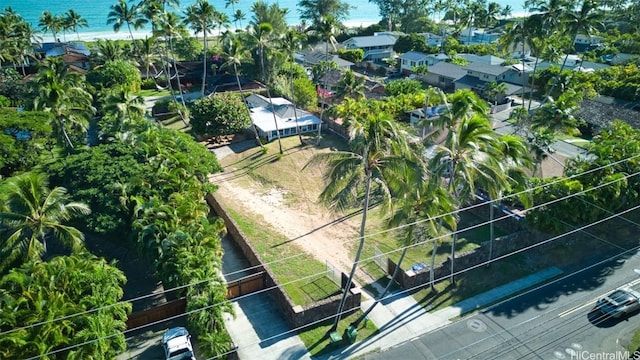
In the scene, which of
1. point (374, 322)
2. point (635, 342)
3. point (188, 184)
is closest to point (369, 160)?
point (374, 322)

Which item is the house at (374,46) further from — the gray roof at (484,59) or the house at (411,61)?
the gray roof at (484,59)

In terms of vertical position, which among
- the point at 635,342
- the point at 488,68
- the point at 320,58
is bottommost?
the point at 635,342

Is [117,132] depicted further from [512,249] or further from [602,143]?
[602,143]

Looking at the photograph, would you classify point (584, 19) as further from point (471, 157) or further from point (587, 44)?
point (587, 44)

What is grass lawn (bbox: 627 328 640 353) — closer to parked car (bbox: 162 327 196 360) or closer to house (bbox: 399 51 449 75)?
parked car (bbox: 162 327 196 360)

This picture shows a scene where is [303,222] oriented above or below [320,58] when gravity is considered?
below

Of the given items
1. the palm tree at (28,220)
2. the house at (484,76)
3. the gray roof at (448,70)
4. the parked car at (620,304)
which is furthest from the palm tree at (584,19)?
the palm tree at (28,220)

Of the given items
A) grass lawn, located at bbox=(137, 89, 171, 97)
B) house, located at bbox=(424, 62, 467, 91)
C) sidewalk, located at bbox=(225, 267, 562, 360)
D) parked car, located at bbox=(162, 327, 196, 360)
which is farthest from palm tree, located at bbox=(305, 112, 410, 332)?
grass lawn, located at bbox=(137, 89, 171, 97)
